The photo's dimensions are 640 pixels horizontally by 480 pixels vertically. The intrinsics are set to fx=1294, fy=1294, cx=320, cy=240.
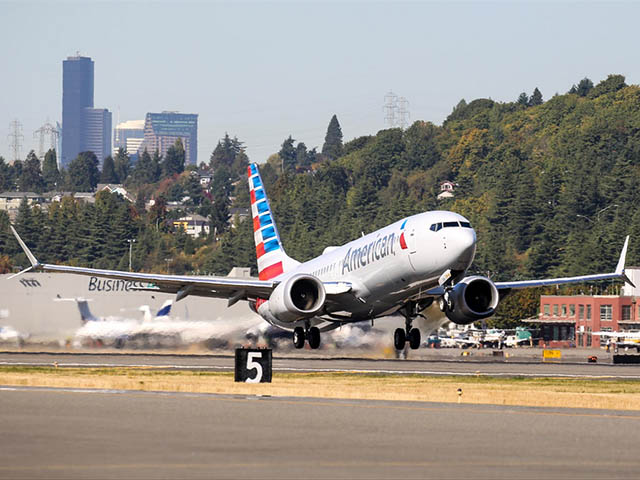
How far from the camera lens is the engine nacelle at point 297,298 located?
53.9 meters

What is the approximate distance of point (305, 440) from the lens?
2383 centimetres

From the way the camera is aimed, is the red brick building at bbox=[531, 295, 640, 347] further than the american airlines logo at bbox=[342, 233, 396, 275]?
Yes

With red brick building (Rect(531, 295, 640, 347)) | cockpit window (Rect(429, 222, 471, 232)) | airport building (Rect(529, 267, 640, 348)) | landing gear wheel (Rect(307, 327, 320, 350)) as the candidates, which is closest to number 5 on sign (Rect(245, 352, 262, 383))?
cockpit window (Rect(429, 222, 471, 232))

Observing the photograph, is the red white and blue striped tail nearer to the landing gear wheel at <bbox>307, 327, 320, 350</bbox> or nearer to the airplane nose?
the landing gear wheel at <bbox>307, 327, 320, 350</bbox>

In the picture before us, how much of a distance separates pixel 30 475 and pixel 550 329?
596 ft

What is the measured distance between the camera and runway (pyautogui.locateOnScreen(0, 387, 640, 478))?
1994 cm

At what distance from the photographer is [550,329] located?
643 ft

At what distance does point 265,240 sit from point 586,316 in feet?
410

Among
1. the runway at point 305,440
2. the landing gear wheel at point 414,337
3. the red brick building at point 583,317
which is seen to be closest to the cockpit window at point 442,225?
the landing gear wheel at point 414,337

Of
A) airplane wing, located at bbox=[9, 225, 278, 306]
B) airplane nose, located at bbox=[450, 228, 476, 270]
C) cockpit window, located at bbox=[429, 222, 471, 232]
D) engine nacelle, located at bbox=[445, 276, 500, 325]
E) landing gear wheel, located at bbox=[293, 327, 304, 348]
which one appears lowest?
landing gear wheel, located at bbox=[293, 327, 304, 348]

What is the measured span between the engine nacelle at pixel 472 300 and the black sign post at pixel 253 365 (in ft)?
40.9

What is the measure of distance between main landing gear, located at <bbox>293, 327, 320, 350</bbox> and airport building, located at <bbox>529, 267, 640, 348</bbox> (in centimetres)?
12120

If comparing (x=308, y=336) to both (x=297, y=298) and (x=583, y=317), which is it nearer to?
(x=297, y=298)

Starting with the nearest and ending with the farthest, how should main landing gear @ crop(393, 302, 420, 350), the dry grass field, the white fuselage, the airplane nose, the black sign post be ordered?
A: the dry grass field < the black sign post < the airplane nose < the white fuselage < main landing gear @ crop(393, 302, 420, 350)
